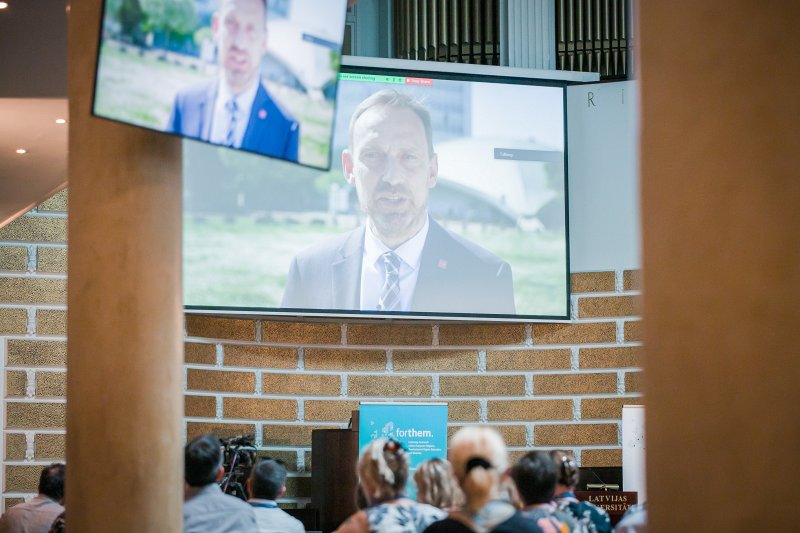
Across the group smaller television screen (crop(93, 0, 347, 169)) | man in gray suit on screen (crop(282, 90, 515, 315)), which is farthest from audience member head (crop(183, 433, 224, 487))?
man in gray suit on screen (crop(282, 90, 515, 315))

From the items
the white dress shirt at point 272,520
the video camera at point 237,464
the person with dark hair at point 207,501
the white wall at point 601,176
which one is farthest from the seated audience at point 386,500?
the white wall at point 601,176

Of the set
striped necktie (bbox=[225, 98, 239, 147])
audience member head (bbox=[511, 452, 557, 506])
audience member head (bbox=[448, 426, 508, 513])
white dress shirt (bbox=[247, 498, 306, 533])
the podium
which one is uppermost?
striped necktie (bbox=[225, 98, 239, 147])

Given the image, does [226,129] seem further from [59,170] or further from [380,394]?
[380,394]

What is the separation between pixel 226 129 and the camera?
328 centimetres

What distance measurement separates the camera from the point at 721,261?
82.5 inches

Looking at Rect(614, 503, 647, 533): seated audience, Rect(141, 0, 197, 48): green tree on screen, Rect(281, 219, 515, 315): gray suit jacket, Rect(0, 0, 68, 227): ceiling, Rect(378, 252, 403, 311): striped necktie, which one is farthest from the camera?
Rect(378, 252, 403, 311): striped necktie

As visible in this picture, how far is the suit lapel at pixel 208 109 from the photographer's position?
3.20m

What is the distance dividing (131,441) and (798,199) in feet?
7.28

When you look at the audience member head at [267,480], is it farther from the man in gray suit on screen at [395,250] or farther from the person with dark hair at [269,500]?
the man in gray suit on screen at [395,250]

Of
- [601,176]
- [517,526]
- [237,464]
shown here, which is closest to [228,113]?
[517,526]

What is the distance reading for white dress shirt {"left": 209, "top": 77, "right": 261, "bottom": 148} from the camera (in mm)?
3234

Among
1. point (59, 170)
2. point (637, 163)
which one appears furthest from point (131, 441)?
point (59, 170)

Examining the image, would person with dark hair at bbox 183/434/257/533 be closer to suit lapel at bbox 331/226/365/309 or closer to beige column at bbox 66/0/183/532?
beige column at bbox 66/0/183/532

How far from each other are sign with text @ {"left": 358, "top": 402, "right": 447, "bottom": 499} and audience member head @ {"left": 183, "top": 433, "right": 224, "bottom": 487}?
3.74 meters
